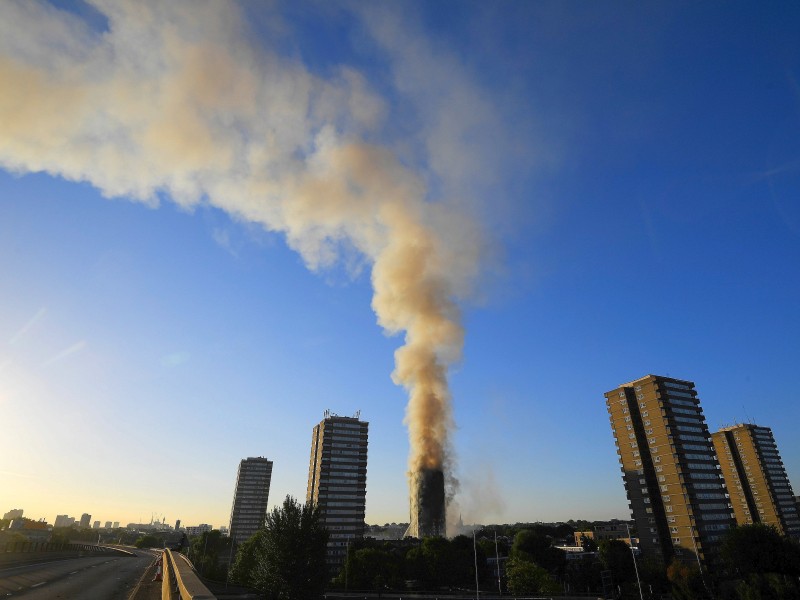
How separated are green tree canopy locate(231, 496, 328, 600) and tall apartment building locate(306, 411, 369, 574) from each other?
93.2 m

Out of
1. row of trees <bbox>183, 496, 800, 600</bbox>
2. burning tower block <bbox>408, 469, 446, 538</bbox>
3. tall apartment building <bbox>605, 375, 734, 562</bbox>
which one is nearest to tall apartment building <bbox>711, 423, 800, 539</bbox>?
tall apartment building <bbox>605, 375, 734, 562</bbox>

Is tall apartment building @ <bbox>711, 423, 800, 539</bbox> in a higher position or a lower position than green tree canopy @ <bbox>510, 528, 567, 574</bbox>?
higher

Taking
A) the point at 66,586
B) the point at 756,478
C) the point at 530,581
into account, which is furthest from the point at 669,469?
the point at 66,586

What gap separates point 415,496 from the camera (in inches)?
4847

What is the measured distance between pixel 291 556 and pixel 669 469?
101 metres

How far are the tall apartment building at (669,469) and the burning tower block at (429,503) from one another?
47.8 m

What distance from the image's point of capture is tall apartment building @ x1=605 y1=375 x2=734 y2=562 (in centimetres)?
9962

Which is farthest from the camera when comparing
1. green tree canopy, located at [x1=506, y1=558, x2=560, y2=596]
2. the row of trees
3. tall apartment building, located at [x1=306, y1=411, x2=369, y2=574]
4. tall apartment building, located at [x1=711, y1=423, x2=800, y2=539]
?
tall apartment building, located at [x1=711, y1=423, x2=800, y2=539]

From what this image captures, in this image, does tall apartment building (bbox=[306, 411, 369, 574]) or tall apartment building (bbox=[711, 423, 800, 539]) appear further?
tall apartment building (bbox=[711, 423, 800, 539])

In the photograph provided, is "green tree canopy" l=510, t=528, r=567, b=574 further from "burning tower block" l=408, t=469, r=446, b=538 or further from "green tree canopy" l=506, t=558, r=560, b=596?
"burning tower block" l=408, t=469, r=446, b=538

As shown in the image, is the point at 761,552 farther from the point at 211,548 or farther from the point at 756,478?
the point at 211,548

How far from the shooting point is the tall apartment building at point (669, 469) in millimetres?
99625

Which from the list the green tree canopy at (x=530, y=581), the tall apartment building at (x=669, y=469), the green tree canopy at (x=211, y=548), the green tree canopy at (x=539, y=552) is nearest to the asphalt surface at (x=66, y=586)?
the green tree canopy at (x=530, y=581)

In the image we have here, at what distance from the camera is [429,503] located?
121000 mm
